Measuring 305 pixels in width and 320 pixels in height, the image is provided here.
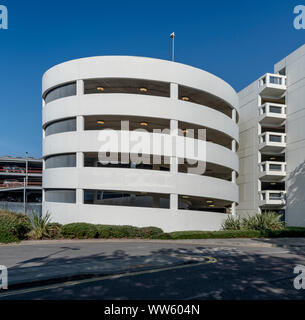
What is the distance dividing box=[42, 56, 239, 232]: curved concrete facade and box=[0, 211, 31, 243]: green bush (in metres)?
5.44

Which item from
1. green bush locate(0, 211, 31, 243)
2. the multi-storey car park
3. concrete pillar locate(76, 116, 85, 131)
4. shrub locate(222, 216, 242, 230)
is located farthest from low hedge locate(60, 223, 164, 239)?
the multi-storey car park

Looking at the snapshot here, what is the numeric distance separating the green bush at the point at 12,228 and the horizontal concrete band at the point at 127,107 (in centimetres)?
1010

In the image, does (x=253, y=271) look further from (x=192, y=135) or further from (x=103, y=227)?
(x=192, y=135)

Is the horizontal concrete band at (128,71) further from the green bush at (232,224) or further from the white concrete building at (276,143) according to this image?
the white concrete building at (276,143)

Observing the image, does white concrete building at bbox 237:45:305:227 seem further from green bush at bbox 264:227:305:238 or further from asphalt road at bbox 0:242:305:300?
asphalt road at bbox 0:242:305:300

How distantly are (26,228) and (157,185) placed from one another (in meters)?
9.95

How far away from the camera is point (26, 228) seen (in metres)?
18.3

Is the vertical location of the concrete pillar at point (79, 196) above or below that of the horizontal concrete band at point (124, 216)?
above

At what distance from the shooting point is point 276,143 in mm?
36188

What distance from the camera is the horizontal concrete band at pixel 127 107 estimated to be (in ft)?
78.3

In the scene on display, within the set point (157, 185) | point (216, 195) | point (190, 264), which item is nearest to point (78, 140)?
point (157, 185)

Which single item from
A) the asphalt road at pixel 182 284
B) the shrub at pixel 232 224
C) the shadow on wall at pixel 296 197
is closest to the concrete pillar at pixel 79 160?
the asphalt road at pixel 182 284

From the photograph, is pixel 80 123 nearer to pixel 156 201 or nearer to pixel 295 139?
pixel 156 201

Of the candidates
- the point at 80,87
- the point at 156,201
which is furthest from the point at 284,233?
the point at 80,87
